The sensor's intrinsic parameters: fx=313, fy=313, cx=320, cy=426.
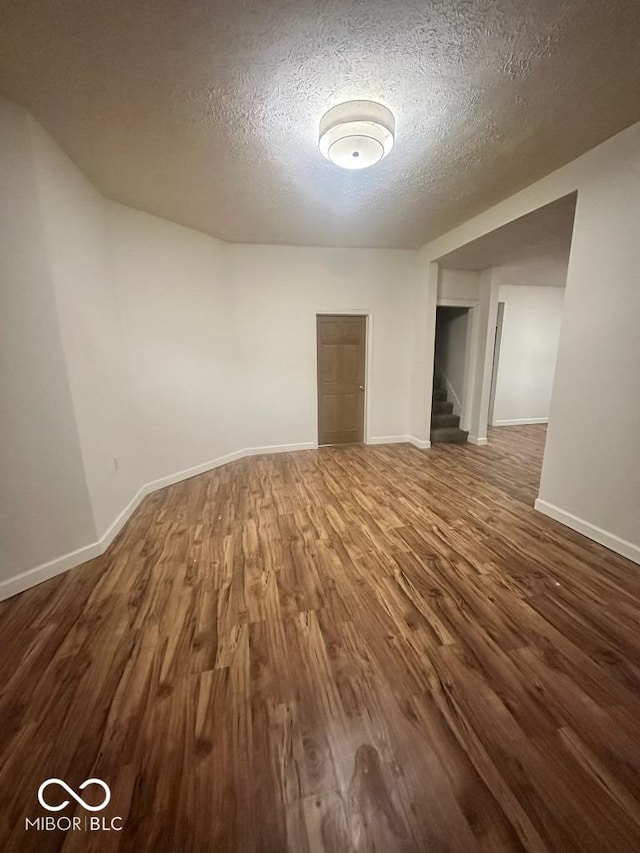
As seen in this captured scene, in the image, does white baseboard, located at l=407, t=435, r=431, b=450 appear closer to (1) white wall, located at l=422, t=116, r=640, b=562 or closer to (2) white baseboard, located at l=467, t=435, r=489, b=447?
(2) white baseboard, located at l=467, t=435, r=489, b=447

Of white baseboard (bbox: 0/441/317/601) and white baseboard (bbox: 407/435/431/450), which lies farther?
white baseboard (bbox: 407/435/431/450)

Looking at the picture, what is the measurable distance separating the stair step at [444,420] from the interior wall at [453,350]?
0.19 meters

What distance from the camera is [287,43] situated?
141 centimetres

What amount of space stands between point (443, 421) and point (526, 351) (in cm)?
234

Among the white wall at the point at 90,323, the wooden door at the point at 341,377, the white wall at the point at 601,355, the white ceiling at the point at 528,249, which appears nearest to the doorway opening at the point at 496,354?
the white ceiling at the point at 528,249

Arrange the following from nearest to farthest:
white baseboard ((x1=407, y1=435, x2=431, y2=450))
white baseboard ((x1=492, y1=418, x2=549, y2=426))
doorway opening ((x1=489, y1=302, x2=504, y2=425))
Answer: white baseboard ((x1=407, y1=435, x2=431, y2=450)) → doorway opening ((x1=489, y1=302, x2=504, y2=425)) → white baseboard ((x1=492, y1=418, x2=549, y2=426))

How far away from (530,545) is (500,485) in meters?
1.17

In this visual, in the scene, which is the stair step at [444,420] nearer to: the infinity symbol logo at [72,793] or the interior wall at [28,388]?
the interior wall at [28,388]

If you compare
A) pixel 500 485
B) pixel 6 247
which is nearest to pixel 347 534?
pixel 500 485

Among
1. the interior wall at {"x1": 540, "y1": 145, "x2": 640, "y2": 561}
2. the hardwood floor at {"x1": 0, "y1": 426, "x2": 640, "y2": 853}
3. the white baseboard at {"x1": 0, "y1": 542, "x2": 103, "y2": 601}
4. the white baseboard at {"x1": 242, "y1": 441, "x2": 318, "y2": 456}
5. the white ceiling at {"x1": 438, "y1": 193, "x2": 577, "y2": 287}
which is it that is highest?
the white ceiling at {"x1": 438, "y1": 193, "x2": 577, "y2": 287}

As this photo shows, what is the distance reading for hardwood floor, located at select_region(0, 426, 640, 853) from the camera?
93 cm

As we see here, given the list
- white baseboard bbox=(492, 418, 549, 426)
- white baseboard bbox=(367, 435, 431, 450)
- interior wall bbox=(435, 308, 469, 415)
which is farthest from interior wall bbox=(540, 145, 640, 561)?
white baseboard bbox=(492, 418, 549, 426)

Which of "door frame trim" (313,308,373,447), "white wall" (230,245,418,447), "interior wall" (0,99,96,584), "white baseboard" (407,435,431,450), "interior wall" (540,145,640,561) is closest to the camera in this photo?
→ "interior wall" (0,99,96,584)

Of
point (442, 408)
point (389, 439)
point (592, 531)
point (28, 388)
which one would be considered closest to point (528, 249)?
point (442, 408)
